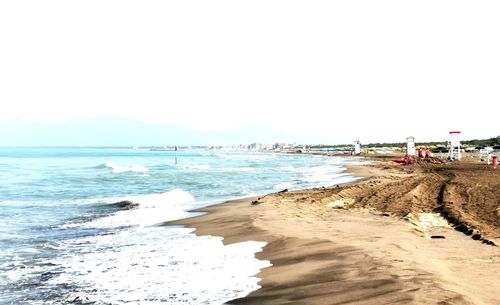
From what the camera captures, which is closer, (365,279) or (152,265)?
(365,279)

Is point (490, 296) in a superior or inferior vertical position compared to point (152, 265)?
superior

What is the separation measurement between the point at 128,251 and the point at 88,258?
36.4 inches

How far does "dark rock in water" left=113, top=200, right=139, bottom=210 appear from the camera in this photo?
65.1 feet

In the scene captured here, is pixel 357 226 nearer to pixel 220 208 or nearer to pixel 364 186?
pixel 220 208

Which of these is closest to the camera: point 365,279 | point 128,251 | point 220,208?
point 365,279

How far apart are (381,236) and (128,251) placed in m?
5.79

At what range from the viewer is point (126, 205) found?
67.3 feet

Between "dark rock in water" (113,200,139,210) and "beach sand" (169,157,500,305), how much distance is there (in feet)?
14.4

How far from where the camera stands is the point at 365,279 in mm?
6105

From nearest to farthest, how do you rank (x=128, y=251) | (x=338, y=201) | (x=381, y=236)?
(x=381, y=236)
(x=128, y=251)
(x=338, y=201)

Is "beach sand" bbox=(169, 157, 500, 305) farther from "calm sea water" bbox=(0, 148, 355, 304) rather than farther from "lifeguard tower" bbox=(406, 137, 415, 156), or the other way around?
"lifeguard tower" bbox=(406, 137, 415, 156)

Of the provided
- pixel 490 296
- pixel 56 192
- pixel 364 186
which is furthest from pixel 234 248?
pixel 56 192

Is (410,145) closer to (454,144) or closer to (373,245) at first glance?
(454,144)

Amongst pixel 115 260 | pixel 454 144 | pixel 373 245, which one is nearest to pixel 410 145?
pixel 454 144
